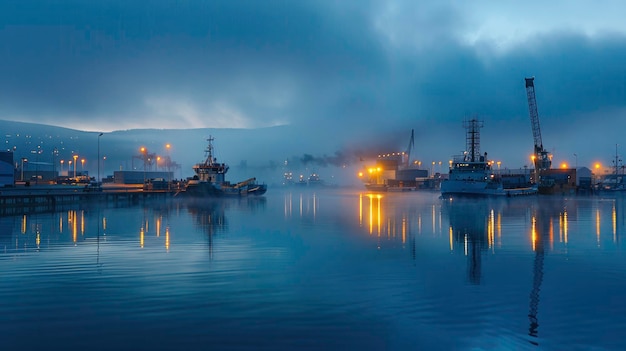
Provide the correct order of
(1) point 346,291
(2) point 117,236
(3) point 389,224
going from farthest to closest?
(3) point 389,224
(2) point 117,236
(1) point 346,291

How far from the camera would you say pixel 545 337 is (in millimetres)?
12859

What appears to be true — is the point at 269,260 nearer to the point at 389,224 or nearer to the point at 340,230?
the point at 340,230

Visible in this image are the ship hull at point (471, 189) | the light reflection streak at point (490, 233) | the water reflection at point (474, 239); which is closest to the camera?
the water reflection at point (474, 239)

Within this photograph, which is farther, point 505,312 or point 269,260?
point 269,260

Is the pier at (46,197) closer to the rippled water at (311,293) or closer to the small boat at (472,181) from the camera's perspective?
the rippled water at (311,293)

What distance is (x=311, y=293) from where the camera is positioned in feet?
58.2

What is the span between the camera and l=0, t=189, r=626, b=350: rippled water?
12.9 metres

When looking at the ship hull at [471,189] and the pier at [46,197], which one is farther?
the ship hull at [471,189]

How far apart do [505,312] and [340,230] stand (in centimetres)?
2582

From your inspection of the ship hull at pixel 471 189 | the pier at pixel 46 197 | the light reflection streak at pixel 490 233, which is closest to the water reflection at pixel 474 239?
the light reflection streak at pixel 490 233

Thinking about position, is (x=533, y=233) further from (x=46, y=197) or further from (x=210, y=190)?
(x=210, y=190)

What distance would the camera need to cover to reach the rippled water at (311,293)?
12867 millimetres

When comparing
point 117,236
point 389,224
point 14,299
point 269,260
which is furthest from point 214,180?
point 14,299

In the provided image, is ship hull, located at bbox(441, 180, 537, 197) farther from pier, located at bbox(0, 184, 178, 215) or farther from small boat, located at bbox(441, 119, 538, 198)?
pier, located at bbox(0, 184, 178, 215)
